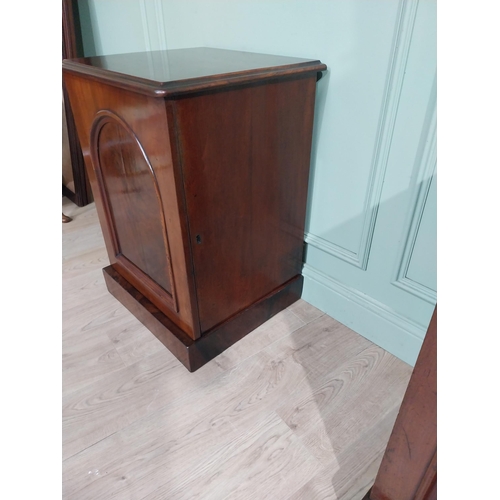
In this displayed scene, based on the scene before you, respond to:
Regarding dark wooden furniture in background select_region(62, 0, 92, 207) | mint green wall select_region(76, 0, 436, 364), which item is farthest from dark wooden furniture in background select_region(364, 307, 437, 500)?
dark wooden furniture in background select_region(62, 0, 92, 207)

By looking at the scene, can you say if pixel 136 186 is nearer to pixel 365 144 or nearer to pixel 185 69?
pixel 185 69

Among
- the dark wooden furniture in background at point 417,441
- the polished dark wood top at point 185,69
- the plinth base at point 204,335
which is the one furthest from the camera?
the plinth base at point 204,335

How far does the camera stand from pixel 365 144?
109cm

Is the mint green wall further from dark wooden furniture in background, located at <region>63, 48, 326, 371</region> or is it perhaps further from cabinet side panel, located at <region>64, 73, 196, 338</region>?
cabinet side panel, located at <region>64, 73, 196, 338</region>

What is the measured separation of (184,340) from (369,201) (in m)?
0.67

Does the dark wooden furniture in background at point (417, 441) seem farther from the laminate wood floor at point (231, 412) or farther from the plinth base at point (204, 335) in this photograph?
the plinth base at point (204, 335)

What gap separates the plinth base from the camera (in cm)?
117

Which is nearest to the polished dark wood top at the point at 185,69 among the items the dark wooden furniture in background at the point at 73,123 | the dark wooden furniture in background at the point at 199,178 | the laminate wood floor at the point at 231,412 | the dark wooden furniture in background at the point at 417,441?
the dark wooden furniture in background at the point at 199,178

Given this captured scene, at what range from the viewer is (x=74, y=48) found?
1.93m

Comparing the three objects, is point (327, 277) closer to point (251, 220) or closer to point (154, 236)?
point (251, 220)

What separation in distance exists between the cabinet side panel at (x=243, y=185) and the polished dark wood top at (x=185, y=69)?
0.03m

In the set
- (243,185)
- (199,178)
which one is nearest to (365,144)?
(243,185)

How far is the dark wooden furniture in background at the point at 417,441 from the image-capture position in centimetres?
51

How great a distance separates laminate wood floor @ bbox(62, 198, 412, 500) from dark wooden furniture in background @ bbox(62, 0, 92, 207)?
1.00m
